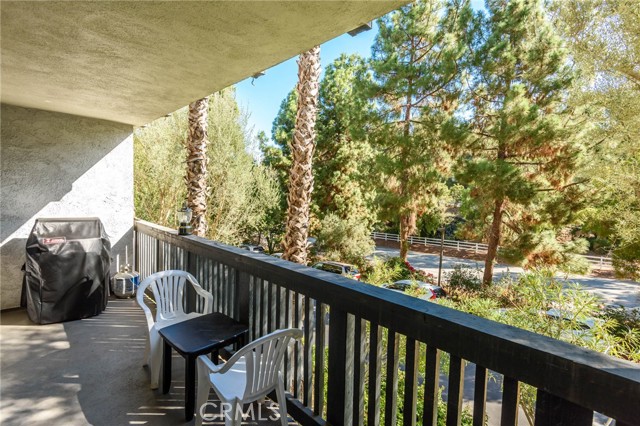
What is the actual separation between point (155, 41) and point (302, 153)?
16.3 feet

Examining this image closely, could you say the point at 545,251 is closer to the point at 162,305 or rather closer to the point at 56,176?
the point at 162,305

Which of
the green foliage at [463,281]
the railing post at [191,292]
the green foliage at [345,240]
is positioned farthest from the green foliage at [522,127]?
the railing post at [191,292]

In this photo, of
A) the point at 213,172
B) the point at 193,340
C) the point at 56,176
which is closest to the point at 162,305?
the point at 193,340

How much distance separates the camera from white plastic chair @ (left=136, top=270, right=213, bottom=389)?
102 inches

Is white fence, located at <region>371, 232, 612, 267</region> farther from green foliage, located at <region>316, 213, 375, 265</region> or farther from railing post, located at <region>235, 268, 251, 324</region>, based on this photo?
railing post, located at <region>235, 268, 251, 324</region>

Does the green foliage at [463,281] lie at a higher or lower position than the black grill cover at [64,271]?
lower

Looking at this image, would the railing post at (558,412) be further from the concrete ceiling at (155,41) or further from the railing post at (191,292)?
the railing post at (191,292)

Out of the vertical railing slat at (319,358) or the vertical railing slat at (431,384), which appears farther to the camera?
the vertical railing slat at (319,358)

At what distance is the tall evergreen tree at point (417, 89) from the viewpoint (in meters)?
12.4

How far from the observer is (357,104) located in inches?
562

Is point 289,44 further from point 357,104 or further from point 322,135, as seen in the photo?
point 322,135

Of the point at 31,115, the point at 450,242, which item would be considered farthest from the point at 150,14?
the point at 450,242

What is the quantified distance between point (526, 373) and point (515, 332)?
0.46 ft

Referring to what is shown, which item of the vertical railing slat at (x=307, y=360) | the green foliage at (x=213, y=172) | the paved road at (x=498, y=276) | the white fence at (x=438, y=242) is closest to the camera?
the vertical railing slat at (x=307, y=360)
